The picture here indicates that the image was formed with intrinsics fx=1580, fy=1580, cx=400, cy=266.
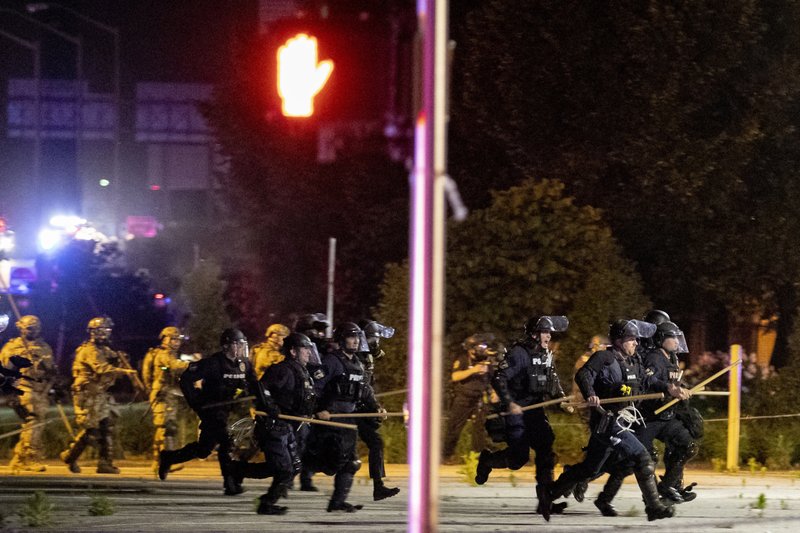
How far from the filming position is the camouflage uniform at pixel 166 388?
19781mm

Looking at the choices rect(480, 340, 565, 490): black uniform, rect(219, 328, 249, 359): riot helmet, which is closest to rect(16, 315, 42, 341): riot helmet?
rect(219, 328, 249, 359): riot helmet

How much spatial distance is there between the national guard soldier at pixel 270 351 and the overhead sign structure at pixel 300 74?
1289 centimetres

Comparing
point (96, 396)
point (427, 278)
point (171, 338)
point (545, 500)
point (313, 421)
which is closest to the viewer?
point (427, 278)

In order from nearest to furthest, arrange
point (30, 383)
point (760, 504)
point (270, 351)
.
Answer: point (760, 504)
point (30, 383)
point (270, 351)

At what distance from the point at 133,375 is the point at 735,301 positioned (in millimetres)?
13897

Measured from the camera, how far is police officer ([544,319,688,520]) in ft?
46.7

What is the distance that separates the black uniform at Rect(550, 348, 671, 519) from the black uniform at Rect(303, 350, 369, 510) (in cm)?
202

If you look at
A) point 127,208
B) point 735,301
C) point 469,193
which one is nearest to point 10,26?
point 127,208

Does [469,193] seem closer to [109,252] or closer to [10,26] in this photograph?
[109,252]

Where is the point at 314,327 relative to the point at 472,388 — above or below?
above

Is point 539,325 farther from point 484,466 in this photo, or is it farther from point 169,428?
point 169,428

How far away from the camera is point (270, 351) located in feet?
66.4

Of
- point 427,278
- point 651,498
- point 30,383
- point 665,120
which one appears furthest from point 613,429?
point 665,120

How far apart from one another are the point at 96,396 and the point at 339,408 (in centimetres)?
539
